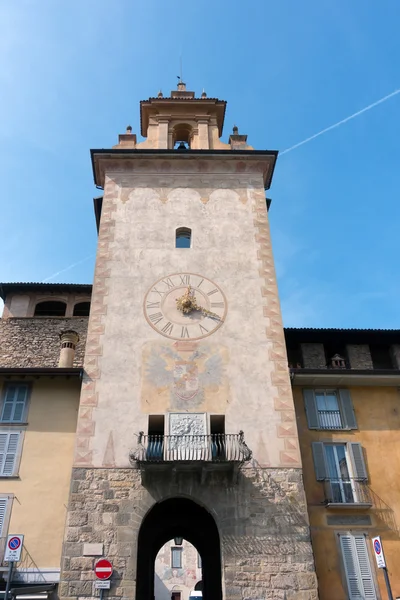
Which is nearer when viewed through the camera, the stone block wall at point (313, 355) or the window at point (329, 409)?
the window at point (329, 409)

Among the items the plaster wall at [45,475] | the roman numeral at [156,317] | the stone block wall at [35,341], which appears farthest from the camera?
the stone block wall at [35,341]

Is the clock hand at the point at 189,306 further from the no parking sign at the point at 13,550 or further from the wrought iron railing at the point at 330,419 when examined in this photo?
the no parking sign at the point at 13,550

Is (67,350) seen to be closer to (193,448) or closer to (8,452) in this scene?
(8,452)

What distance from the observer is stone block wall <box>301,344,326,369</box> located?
18.6 meters

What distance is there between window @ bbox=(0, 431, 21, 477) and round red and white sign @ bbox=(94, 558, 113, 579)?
11.3ft

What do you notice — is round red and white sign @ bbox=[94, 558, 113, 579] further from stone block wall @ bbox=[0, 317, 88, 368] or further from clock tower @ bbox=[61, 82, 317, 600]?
stone block wall @ bbox=[0, 317, 88, 368]

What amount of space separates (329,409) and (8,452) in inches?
362

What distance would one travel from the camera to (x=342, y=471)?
47.6 feet

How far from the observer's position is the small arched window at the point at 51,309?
23.7 m

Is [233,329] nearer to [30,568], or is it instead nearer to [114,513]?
[114,513]

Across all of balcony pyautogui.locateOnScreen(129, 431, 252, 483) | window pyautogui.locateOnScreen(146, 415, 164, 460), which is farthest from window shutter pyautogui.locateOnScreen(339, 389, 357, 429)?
window pyautogui.locateOnScreen(146, 415, 164, 460)

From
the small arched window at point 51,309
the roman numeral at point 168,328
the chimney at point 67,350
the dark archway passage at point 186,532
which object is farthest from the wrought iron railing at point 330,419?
the small arched window at point 51,309

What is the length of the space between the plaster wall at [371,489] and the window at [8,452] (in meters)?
7.84

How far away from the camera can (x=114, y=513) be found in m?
12.8
